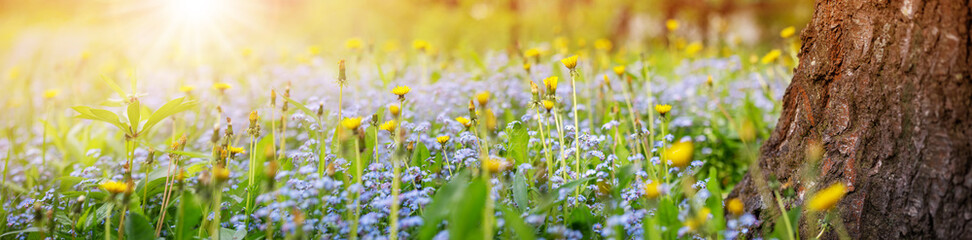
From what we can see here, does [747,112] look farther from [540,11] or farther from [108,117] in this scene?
[540,11]

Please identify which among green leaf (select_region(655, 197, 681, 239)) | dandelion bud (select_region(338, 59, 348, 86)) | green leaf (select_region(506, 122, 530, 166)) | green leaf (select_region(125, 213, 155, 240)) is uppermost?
green leaf (select_region(506, 122, 530, 166))

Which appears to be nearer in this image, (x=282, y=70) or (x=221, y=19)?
(x=282, y=70)

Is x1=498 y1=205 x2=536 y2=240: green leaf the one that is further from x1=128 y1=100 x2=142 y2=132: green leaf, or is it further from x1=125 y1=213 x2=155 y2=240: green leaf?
x1=128 y1=100 x2=142 y2=132: green leaf

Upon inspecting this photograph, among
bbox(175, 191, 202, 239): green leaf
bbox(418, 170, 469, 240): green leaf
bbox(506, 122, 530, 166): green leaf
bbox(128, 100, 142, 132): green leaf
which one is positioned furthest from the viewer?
bbox(506, 122, 530, 166): green leaf

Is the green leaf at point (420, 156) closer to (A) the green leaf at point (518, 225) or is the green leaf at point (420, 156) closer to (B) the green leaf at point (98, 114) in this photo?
(A) the green leaf at point (518, 225)

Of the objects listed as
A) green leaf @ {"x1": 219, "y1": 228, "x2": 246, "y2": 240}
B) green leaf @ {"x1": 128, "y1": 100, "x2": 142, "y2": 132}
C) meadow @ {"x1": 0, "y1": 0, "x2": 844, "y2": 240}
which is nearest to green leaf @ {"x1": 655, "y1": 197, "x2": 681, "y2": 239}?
meadow @ {"x1": 0, "y1": 0, "x2": 844, "y2": 240}

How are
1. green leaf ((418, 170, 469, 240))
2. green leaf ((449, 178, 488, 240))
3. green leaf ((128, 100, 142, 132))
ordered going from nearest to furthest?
green leaf ((449, 178, 488, 240))
green leaf ((418, 170, 469, 240))
green leaf ((128, 100, 142, 132))

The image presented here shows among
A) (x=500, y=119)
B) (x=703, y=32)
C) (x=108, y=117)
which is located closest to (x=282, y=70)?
(x=500, y=119)
